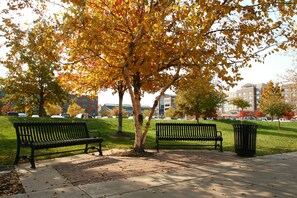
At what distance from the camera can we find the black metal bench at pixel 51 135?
695 cm

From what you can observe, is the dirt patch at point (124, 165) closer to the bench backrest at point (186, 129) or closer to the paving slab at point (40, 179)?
the paving slab at point (40, 179)

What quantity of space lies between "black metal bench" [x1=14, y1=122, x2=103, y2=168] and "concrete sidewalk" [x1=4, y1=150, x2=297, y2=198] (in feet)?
1.91

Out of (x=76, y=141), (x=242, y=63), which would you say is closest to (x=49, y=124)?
(x=76, y=141)

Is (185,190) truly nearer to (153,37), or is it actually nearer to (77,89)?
(153,37)

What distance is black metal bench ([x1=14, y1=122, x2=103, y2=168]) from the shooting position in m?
6.95

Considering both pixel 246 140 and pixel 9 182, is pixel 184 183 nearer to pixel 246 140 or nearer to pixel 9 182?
pixel 9 182

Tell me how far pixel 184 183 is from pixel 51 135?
4468mm

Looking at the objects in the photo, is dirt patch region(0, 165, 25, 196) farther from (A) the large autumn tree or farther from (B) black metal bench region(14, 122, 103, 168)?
(A) the large autumn tree

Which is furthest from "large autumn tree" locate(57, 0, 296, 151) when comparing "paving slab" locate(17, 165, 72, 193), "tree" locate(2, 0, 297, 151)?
"paving slab" locate(17, 165, 72, 193)

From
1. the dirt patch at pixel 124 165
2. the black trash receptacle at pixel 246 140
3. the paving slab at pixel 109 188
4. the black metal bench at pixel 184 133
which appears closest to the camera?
the paving slab at pixel 109 188

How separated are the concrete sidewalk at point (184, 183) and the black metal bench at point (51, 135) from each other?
0.58 metres

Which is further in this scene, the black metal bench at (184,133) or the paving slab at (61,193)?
the black metal bench at (184,133)

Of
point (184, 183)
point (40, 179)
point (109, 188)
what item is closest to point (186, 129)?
point (184, 183)

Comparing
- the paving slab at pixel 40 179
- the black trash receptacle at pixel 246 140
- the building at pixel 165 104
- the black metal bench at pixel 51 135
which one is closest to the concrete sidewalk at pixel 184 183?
the paving slab at pixel 40 179
